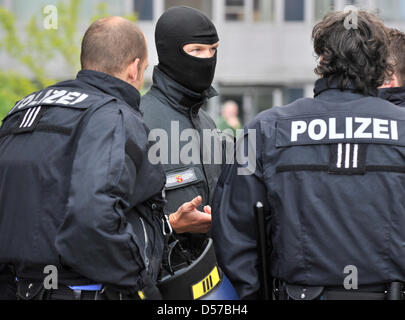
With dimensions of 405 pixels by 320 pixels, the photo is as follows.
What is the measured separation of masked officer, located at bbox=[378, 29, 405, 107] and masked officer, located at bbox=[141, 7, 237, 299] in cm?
111

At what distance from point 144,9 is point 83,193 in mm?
17793

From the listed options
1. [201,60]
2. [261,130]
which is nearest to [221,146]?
[201,60]

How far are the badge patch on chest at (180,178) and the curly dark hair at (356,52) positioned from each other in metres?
1.12

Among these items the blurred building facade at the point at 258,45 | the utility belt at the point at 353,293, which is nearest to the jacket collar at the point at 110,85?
the utility belt at the point at 353,293

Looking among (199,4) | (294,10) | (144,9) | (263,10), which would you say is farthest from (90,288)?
(294,10)

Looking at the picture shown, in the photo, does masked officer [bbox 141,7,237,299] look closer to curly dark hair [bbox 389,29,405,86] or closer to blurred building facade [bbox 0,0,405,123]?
curly dark hair [bbox 389,29,405,86]

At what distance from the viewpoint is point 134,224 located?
9.48ft

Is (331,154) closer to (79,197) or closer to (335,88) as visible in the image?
(335,88)

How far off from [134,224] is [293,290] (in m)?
0.76

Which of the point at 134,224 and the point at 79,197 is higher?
the point at 79,197

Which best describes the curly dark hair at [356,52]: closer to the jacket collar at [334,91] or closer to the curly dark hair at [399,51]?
the jacket collar at [334,91]

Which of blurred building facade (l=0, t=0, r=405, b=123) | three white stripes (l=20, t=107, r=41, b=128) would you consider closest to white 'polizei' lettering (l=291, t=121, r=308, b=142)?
three white stripes (l=20, t=107, r=41, b=128)

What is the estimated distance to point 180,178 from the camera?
12.4 ft

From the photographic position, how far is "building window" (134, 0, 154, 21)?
19.7 meters
